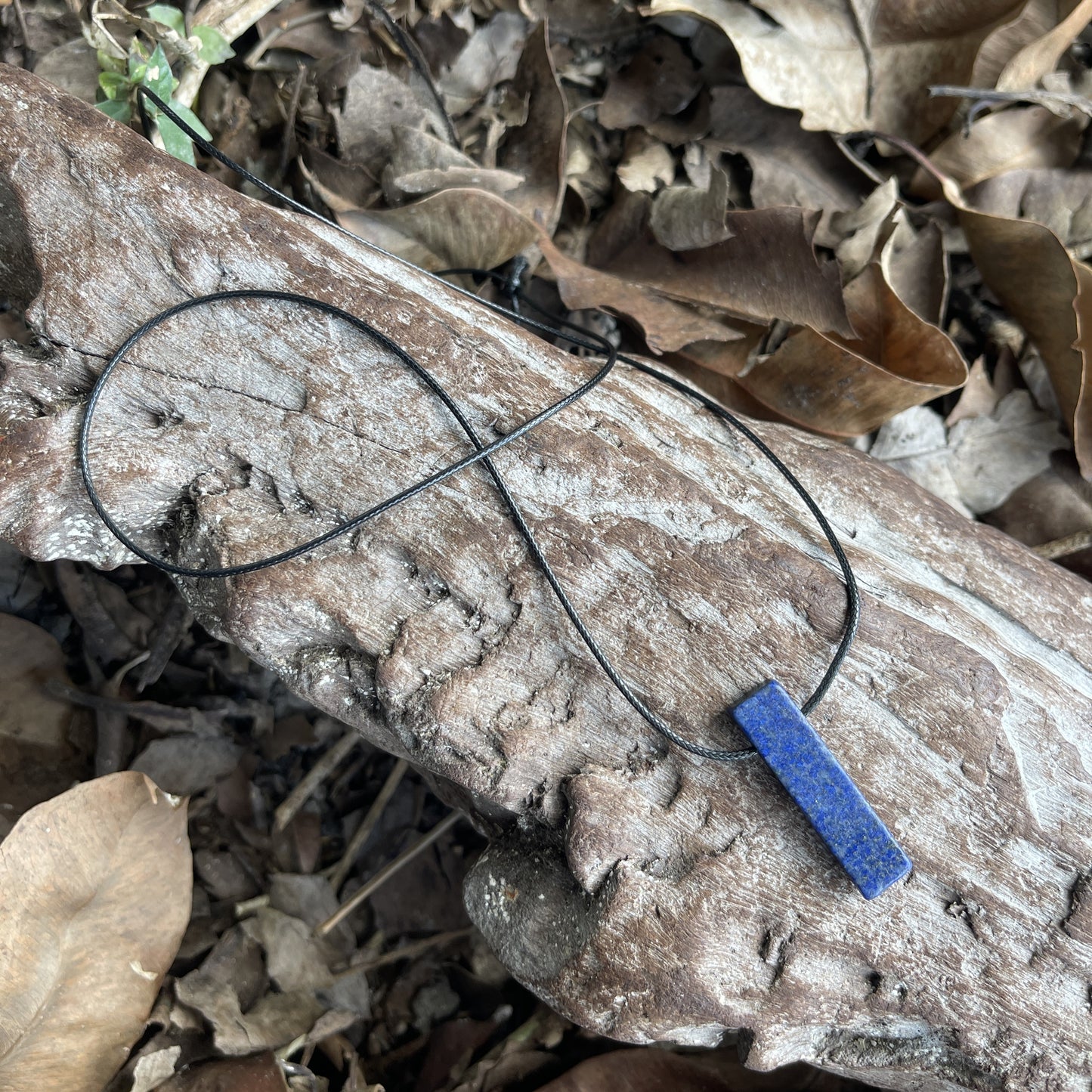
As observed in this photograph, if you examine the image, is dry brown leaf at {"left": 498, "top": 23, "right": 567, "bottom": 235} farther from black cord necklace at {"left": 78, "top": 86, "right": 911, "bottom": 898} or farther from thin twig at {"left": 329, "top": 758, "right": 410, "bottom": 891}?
thin twig at {"left": 329, "top": 758, "right": 410, "bottom": 891}

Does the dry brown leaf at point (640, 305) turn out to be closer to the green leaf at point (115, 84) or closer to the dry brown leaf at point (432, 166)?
the dry brown leaf at point (432, 166)

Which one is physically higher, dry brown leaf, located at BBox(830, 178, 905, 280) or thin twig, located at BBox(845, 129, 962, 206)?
thin twig, located at BBox(845, 129, 962, 206)

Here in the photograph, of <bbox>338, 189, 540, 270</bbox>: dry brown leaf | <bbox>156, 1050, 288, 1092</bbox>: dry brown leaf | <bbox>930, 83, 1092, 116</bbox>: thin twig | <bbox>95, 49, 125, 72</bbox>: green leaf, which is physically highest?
<bbox>930, 83, 1092, 116</bbox>: thin twig

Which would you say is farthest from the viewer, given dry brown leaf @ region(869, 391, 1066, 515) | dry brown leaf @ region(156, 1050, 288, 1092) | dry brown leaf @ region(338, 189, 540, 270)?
dry brown leaf @ region(869, 391, 1066, 515)

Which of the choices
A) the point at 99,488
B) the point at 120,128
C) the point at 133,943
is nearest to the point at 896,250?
the point at 120,128

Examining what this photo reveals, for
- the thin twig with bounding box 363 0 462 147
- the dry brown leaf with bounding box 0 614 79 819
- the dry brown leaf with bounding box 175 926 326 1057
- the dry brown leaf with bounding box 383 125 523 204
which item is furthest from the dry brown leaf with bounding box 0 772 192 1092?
the thin twig with bounding box 363 0 462 147

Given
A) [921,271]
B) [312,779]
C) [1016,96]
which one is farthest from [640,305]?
[312,779]

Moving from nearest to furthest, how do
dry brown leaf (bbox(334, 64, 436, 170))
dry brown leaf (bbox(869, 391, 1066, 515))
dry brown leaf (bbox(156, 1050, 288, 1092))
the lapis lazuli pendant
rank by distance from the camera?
the lapis lazuli pendant < dry brown leaf (bbox(156, 1050, 288, 1092)) < dry brown leaf (bbox(334, 64, 436, 170)) < dry brown leaf (bbox(869, 391, 1066, 515))

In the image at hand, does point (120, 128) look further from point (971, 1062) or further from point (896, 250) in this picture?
point (971, 1062)
